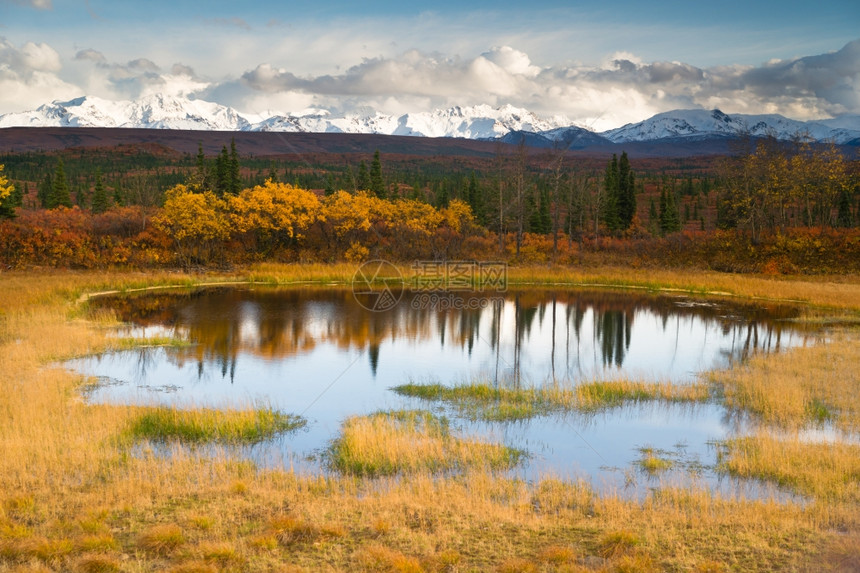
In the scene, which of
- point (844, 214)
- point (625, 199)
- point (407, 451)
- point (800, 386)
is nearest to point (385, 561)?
point (407, 451)

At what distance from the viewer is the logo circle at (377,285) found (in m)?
40.0

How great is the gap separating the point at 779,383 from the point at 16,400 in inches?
767

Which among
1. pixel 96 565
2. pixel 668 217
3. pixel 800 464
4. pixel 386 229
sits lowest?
pixel 800 464

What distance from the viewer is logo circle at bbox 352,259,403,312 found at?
39978 millimetres

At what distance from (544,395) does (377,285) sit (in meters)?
31.4

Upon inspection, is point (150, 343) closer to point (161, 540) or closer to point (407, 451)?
point (407, 451)

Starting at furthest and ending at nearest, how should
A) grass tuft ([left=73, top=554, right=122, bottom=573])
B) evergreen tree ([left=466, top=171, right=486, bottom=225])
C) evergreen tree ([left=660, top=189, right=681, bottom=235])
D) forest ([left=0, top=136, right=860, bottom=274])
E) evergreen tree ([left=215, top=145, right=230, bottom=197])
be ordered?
evergreen tree ([left=660, top=189, right=681, bottom=235]) < evergreen tree ([left=466, top=171, right=486, bottom=225]) < evergreen tree ([left=215, top=145, right=230, bottom=197]) < forest ([left=0, top=136, right=860, bottom=274]) < grass tuft ([left=73, top=554, right=122, bottom=573])

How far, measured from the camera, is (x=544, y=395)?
18922 mm

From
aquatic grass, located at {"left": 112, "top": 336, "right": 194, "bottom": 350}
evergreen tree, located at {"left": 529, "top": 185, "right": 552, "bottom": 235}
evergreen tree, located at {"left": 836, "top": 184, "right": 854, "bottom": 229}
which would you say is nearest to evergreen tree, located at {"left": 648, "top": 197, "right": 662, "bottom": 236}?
evergreen tree, located at {"left": 529, "top": 185, "right": 552, "bottom": 235}

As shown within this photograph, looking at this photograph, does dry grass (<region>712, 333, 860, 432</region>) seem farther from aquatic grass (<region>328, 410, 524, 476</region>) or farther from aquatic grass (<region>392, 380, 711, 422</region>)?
aquatic grass (<region>328, 410, 524, 476</region>)

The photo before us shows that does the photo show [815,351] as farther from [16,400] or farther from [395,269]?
[395,269]

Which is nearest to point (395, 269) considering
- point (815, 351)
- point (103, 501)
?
point (815, 351)

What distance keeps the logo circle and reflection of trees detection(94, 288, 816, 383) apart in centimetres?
91

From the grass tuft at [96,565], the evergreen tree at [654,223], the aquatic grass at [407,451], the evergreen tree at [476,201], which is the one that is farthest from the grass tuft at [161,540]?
the evergreen tree at [654,223]
